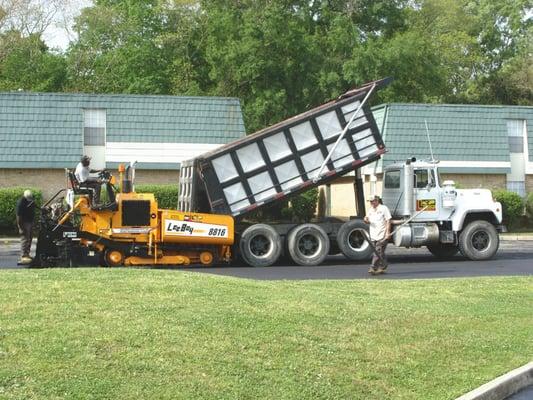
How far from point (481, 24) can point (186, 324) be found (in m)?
59.3

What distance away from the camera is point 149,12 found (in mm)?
49500

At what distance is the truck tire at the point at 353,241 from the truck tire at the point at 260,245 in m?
1.54

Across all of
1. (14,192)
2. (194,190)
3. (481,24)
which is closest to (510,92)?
(481,24)

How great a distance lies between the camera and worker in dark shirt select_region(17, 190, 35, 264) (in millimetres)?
17938

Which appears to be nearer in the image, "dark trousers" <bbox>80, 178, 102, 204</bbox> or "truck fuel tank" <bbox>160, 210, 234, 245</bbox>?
"dark trousers" <bbox>80, 178, 102, 204</bbox>

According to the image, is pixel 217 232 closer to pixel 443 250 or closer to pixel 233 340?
pixel 443 250

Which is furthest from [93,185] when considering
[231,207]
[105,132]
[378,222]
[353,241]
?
[105,132]

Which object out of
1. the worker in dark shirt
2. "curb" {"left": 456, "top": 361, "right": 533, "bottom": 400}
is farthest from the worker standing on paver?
"curb" {"left": 456, "top": 361, "right": 533, "bottom": 400}

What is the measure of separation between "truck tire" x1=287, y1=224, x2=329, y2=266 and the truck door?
2667mm

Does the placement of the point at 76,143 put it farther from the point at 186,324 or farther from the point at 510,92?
the point at 510,92

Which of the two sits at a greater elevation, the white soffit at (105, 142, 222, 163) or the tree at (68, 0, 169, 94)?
the tree at (68, 0, 169, 94)

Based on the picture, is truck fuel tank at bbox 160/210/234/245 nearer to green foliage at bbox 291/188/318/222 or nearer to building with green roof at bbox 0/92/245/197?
green foliage at bbox 291/188/318/222

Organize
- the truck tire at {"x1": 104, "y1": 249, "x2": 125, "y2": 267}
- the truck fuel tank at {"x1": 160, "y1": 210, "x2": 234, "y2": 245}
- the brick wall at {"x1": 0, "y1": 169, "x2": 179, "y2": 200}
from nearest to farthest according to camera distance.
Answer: the truck tire at {"x1": 104, "y1": 249, "x2": 125, "y2": 267} < the truck fuel tank at {"x1": 160, "y1": 210, "x2": 234, "y2": 245} < the brick wall at {"x1": 0, "y1": 169, "x2": 179, "y2": 200}

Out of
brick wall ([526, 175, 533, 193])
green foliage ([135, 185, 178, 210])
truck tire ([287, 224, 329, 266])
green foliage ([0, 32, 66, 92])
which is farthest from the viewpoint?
green foliage ([0, 32, 66, 92])
